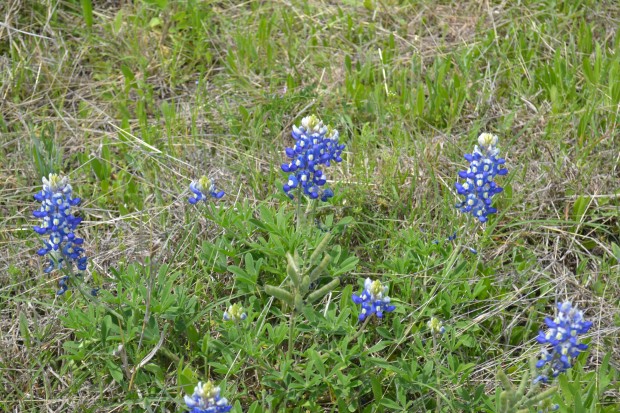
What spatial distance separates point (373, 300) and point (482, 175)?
624mm

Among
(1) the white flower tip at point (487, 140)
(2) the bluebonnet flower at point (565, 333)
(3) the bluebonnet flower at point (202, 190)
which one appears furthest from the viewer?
(3) the bluebonnet flower at point (202, 190)

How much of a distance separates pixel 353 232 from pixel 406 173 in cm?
40

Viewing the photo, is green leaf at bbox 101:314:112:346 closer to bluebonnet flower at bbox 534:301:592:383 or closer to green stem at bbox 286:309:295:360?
green stem at bbox 286:309:295:360

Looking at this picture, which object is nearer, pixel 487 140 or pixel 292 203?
pixel 487 140

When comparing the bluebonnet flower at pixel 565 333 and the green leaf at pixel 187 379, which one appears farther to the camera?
the green leaf at pixel 187 379

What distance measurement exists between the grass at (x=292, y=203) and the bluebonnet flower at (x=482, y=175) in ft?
0.70

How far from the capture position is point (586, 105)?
375cm

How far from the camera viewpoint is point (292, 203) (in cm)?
322

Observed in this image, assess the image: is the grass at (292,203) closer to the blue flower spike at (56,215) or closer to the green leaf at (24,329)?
the green leaf at (24,329)

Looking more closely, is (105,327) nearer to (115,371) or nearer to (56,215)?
(115,371)

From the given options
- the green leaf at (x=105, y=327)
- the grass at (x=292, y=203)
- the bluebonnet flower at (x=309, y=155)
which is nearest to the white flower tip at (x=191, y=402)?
the grass at (x=292, y=203)

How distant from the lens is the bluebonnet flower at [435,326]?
255 centimetres

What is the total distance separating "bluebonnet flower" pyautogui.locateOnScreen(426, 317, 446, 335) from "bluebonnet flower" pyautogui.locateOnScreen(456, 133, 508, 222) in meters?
0.42

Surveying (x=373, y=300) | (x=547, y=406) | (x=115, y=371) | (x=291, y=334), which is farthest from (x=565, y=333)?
(x=115, y=371)
